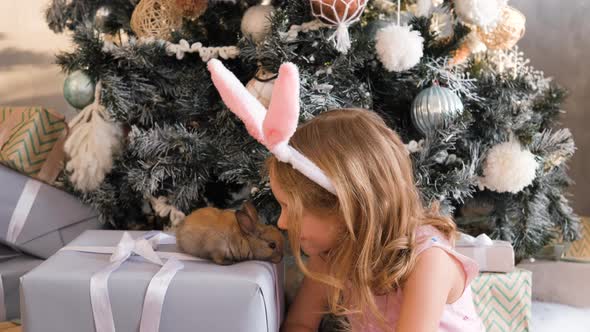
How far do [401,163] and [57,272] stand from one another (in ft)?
1.70

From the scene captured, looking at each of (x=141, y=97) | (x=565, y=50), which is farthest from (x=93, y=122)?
(x=565, y=50)

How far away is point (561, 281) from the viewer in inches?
55.9

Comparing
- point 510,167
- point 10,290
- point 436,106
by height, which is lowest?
point 10,290

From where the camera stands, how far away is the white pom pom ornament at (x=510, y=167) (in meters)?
1.22

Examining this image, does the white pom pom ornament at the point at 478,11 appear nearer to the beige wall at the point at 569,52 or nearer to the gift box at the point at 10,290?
the beige wall at the point at 569,52

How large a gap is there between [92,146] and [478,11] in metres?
0.78

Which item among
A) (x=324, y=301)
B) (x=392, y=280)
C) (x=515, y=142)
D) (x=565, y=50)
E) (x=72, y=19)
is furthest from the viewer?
(x=565, y=50)

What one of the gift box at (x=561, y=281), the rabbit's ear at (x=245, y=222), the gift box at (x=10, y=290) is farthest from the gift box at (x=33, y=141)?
the gift box at (x=561, y=281)

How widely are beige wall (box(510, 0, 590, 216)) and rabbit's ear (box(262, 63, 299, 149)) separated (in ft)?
3.72

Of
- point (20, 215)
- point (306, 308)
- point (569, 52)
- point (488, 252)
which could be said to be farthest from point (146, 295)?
point (569, 52)

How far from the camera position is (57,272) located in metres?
0.91

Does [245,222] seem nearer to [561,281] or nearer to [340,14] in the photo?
[340,14]

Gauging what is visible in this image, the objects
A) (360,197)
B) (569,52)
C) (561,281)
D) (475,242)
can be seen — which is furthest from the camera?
(569,52)

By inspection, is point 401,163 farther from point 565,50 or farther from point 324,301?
point 565,50
